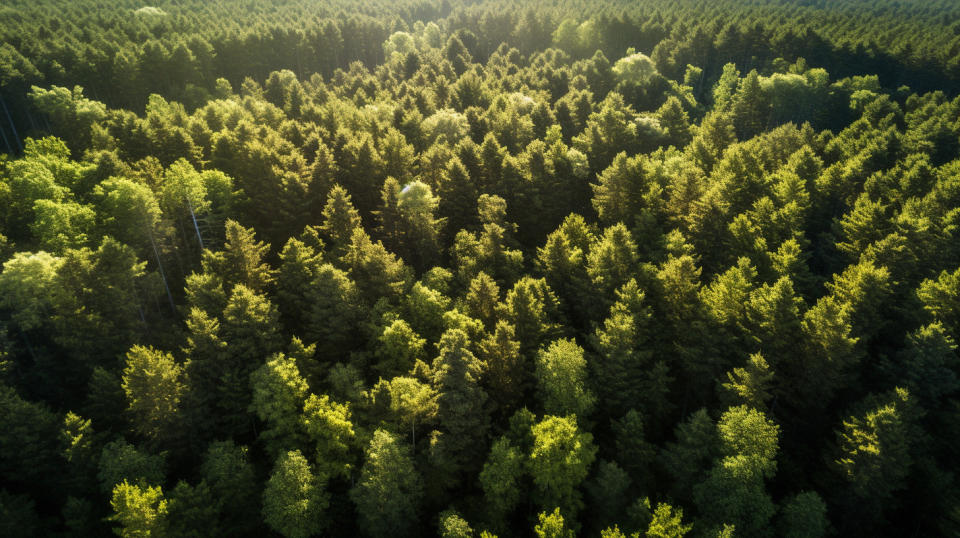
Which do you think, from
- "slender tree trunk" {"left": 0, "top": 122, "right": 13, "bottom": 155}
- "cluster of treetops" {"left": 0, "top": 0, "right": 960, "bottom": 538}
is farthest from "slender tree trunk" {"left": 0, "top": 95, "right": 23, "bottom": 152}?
"cluster of treetops" {"left": 0, "top": 0, "right": 960, "bottom": 538}

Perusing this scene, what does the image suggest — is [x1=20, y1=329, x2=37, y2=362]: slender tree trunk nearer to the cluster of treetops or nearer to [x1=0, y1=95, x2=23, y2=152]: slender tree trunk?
the cluster of treetops

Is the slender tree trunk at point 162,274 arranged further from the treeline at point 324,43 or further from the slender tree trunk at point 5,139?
the slender tree trunk at point 5,139

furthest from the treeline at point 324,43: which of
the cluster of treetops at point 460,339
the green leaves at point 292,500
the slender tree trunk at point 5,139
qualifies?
the green leaves at point 292,500

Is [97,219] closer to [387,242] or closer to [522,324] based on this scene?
[387,242]

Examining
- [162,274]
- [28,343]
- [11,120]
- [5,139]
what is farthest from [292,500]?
[11,120]

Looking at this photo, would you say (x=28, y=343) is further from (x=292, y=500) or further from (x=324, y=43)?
(x=324, y=43)

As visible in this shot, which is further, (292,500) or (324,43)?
(324,43)

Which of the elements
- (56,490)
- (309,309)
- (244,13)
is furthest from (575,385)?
(244,13)

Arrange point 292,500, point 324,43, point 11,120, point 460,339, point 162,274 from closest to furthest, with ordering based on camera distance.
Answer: point 292,500
point 460,339
point 162,274
point 11,120
point 324,43

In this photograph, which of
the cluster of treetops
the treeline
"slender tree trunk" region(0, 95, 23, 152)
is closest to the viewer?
the cluster of treetops
